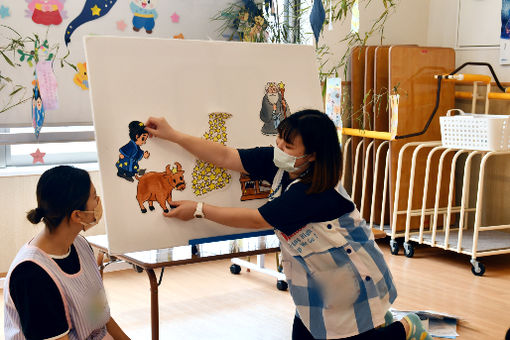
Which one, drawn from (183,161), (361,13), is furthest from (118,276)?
(361,13)

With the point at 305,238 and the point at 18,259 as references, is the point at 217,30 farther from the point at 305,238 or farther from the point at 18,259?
the point at 18,259

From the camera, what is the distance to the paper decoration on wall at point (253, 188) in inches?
90.3

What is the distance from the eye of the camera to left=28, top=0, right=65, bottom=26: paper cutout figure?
11.0 ft

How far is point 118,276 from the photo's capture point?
3.76 m

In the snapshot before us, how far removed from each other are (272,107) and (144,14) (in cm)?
154

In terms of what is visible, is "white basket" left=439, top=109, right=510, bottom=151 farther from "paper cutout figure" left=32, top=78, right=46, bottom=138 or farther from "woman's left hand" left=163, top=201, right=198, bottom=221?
"paper cutout figure" left=32, top=78, right=46, bottom=138

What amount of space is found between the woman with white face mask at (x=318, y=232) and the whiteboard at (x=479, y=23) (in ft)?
8.88

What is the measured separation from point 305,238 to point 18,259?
2.70 ft

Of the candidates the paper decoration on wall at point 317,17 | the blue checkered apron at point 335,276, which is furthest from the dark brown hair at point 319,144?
the paper decoration on wall at point 317,17

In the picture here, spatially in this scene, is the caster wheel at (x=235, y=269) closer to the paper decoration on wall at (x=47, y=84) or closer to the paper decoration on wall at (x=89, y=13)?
the paper decoration on wall at (x=47, y=84)

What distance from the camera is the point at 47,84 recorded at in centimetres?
341

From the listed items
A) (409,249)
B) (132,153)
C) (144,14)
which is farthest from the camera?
(409,249)

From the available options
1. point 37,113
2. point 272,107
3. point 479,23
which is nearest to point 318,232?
point 272,107

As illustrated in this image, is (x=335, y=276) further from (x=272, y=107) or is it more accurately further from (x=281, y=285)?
(x=281, y=285)
